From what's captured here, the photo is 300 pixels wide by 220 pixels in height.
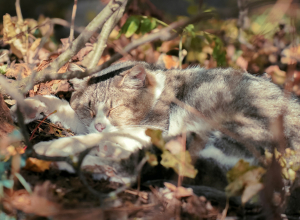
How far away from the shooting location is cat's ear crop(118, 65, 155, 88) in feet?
7.86

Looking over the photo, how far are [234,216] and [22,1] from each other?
5.06 m

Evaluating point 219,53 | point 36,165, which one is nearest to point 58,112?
point 36,165

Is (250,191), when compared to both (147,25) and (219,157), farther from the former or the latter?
(147,25)

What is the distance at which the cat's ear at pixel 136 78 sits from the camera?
2395 mm

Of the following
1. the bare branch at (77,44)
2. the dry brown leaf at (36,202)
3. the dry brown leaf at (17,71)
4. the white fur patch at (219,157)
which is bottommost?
the dry brown leaf at (36,202)

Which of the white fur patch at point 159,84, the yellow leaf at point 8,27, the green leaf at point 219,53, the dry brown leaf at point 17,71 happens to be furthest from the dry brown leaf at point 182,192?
the yellow leaf at point 8,27

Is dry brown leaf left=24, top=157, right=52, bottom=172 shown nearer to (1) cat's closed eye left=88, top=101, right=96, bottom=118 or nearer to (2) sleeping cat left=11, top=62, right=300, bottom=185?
(2) sleeping cat left=11, top=62, right=300, bottom=185

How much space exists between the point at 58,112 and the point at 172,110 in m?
1.08

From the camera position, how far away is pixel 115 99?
2488mm

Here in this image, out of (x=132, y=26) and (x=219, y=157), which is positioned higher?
(x=132, y=26)

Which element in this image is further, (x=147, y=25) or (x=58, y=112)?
(x=147, y=25)

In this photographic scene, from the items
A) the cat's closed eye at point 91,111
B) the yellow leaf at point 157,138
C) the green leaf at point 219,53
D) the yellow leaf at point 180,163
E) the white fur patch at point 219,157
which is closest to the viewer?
the yellow leaf at point 180,163

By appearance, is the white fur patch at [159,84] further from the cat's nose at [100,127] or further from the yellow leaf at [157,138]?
the yellow leaf at [157,138]

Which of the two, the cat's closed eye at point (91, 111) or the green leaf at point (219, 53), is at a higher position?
the green leaf at point (219, 53)
